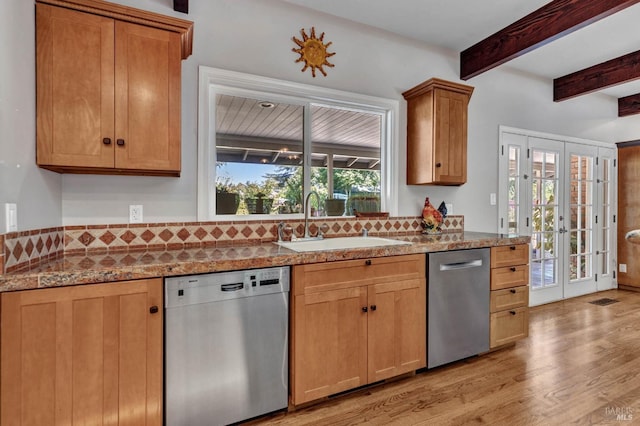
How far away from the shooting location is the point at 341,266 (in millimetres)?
1942

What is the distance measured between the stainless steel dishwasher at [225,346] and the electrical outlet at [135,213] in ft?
2.44

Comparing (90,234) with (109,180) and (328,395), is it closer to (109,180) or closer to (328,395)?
(109,180)

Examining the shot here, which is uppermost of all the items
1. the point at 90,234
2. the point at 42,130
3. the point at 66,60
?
the point at 66,60

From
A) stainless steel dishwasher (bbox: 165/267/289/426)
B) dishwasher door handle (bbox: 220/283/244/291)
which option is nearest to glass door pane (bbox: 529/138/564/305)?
stainless steel dishwasher (bbox: 165/267/289/426)

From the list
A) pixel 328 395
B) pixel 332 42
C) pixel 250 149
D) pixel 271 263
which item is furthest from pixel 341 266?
pixel 332 42

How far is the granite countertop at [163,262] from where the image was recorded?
1.34 m

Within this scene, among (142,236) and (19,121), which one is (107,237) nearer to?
(142,236)

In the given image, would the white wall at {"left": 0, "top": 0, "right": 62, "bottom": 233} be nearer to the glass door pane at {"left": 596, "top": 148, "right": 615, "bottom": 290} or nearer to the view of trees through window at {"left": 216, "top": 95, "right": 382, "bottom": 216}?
the view of trees through window at {"left": 216, "top": 95, "right": 382, "bottom": 216}

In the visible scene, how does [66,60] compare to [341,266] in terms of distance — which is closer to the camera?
[66,60]

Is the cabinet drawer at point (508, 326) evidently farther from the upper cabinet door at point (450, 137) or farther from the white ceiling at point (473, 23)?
the white ceiling at point (473, 23)

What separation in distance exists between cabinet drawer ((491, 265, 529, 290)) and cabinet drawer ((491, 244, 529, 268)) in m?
0.04

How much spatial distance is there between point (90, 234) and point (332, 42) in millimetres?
2292

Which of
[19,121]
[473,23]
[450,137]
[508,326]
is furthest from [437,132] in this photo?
[19,121]

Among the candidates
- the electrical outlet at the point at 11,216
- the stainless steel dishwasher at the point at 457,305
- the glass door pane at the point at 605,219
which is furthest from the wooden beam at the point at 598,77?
the electrical outlet at the point at 11,216
